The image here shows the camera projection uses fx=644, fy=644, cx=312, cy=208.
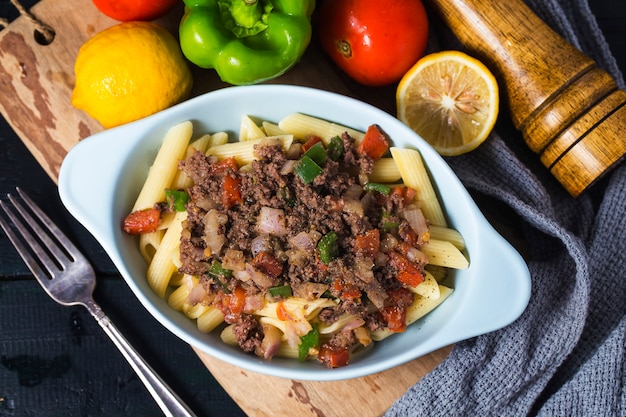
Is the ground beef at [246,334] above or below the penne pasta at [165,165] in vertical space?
below

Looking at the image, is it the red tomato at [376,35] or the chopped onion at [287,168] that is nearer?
the chopped onion at [287,168]

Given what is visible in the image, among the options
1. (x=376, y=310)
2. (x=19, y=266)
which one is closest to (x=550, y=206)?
(x=376, y=310)

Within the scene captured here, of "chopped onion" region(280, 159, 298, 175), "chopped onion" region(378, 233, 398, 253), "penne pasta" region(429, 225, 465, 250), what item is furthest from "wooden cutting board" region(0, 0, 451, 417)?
"chopped onion" region(280, 159, 298, 175)

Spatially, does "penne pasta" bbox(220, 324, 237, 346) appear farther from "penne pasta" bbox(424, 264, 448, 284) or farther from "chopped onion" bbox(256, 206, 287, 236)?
"penne pasta" bbox(424, 264, 448, 284)

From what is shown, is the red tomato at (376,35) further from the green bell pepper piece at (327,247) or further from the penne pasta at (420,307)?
the penne pasta at (420,307)

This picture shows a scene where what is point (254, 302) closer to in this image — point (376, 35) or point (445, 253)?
point (445, 253)

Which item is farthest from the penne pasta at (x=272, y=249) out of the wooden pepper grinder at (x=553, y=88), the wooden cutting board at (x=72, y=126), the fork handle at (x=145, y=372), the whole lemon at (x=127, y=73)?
the wooden pepper grinder at (x=553, y=88)

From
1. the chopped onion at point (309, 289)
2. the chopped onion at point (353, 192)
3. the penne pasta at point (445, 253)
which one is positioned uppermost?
the chopped onion at point (353, 192)
